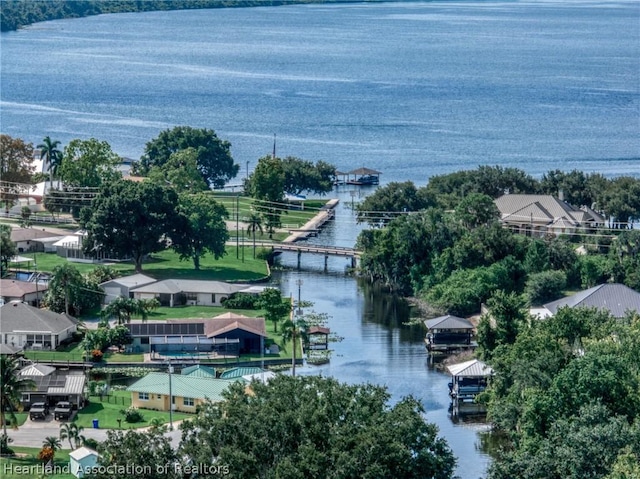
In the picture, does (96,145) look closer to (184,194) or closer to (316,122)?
(184,194)

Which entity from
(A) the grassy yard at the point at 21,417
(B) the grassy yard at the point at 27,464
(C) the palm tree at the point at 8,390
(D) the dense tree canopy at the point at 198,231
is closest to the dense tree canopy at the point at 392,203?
(D) the dense tree canopy at the point at 198,231

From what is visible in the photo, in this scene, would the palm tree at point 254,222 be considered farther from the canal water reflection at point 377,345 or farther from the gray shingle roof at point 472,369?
the gray shingle roof at point 472,369

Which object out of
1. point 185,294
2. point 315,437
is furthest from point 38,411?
point 185,294

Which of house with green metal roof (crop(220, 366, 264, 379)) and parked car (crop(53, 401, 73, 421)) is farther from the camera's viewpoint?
house with green metal roof (crop(220, 366, 264, 379))

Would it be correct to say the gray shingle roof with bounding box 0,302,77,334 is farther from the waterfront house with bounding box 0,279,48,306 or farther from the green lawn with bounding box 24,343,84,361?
the waterfront house with bounding box 0,279,48,306

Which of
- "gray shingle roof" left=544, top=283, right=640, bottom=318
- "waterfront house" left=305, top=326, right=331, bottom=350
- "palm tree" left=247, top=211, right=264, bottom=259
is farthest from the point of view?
"palm tree" left=247, top=211, right=264, bottom=259

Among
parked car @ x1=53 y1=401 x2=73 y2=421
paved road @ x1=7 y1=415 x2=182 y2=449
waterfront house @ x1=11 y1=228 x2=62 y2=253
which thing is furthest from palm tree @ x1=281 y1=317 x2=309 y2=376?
waterfront house @ x1=11 y1=228 x2=62 y2=253
